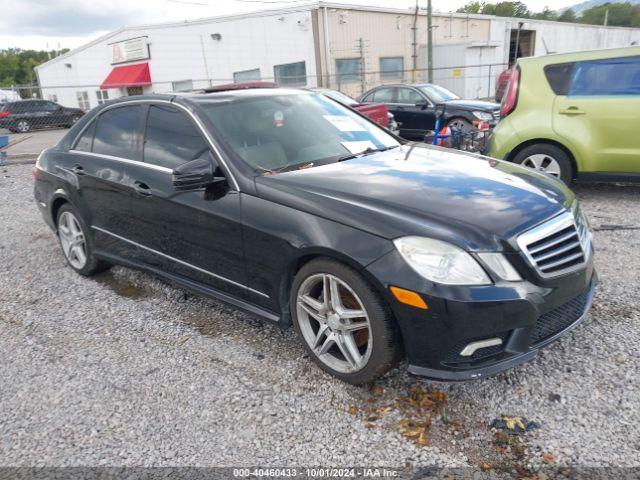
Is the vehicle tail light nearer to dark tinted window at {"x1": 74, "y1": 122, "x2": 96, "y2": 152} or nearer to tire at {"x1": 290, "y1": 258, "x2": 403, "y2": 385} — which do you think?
tire at {"x1": 290, "y1": 258, "x2": 403, "y2": 385}

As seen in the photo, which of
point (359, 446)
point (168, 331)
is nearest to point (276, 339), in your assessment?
point (168, 331)

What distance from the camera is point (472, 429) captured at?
2400 mm

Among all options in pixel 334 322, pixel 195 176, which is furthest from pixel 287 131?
pixel 334 322

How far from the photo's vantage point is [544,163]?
597cm

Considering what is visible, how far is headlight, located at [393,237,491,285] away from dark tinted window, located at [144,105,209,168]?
1.58m

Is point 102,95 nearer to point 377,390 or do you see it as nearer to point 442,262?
point 377,390

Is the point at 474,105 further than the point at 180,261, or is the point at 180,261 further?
the point at 474,105

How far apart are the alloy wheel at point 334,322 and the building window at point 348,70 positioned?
70.9ft

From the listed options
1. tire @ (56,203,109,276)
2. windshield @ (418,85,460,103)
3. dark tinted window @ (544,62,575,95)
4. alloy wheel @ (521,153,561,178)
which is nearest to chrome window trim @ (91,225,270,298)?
tire @ (56,203,109,276)

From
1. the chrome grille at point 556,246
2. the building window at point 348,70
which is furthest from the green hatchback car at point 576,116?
the building window at point 348,70

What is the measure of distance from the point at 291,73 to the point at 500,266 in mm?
23006

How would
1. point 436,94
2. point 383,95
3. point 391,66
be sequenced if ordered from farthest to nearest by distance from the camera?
point 391,66, point 383,95, point 436,94

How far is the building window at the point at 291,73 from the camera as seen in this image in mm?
23172

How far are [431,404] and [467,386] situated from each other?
257 millimetres
